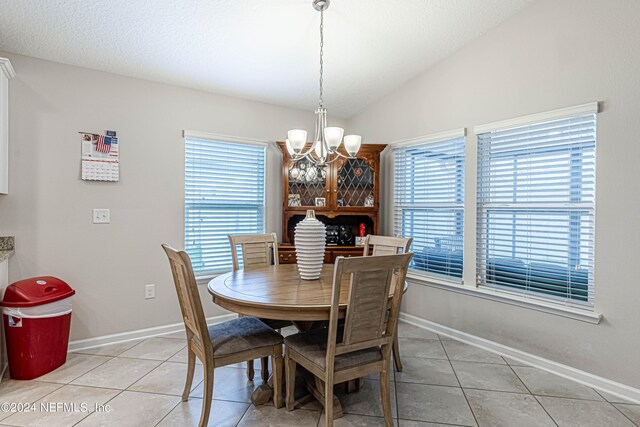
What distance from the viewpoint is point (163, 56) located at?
2.96 metres

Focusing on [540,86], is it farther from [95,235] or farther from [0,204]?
[0,204]

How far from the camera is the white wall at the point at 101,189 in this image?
2.79m

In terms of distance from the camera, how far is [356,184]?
13.4 feet

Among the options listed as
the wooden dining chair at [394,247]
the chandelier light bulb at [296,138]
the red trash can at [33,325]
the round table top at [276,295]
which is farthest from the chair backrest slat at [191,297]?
the wooden dining chair at [394,247]

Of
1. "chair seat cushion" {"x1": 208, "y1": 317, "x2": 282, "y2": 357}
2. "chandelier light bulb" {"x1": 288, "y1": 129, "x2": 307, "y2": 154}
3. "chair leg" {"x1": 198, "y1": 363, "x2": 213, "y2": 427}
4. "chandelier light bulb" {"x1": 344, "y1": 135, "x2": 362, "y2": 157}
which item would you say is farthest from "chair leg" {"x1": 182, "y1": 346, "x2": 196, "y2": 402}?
"chandelier light bulb" {"x1": 344, "y1": 135, "x2": 362, "y2": 157}

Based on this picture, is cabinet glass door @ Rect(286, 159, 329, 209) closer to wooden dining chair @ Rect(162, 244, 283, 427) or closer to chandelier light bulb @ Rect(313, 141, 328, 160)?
chandelier light bulb @ Rect(313, 141, 328, 160)

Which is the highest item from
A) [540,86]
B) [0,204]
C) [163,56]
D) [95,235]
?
[163,56]

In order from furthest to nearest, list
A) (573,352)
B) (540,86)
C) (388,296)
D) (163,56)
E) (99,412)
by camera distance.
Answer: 1. (163,56)
2. (540,86)
3. (573,352)
4. (99,412)
5. (388,296)

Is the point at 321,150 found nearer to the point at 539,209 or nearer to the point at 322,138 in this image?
the point at 322,138

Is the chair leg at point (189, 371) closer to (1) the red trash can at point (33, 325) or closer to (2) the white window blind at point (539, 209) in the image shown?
(1) the red trash can at point (33, 325)

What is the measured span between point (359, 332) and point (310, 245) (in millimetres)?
749

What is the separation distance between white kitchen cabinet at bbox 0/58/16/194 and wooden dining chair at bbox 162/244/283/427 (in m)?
1.63

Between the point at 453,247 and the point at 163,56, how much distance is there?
3178 millimetres

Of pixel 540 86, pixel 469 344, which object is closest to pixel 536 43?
pixel 540 86
